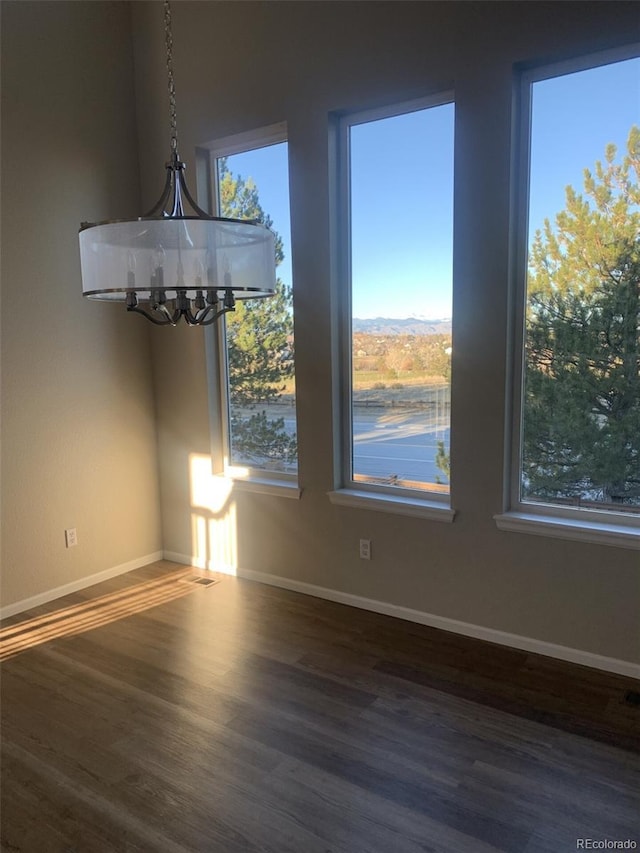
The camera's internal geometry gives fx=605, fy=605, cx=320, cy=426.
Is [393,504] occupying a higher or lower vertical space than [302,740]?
higher

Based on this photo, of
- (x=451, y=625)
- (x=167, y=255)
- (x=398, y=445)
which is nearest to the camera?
(x=167, y=255)

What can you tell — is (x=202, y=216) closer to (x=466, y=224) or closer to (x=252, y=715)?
(x=466, y=224)

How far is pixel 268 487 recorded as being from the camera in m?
3.58

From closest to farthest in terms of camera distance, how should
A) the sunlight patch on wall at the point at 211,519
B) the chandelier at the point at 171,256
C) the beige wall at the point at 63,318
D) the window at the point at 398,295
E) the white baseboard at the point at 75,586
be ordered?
the chandelier at the point at 171,256 → the window at the point at 398,295 → the beige wall at the point at 63,318 → the white baseboard at the point at 75,586 → the sunlight patch on wall at the point at 211,519

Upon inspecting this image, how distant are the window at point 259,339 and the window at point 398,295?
415 mm

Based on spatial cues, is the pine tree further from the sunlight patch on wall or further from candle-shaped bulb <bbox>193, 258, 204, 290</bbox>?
the sunlight patch on wall

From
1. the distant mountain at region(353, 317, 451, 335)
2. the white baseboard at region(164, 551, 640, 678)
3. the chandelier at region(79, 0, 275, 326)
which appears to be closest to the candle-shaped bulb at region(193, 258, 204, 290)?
the chandelier at region(79, 0, 275, 326)

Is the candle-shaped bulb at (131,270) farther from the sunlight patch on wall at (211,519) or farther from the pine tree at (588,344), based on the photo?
the sunlight patch on wall at (211,519)

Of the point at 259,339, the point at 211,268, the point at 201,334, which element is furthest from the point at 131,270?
the point at 201,334

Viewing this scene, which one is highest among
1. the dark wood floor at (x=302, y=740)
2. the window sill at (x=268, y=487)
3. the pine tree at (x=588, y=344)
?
the pine tree at (x=588, y=344)

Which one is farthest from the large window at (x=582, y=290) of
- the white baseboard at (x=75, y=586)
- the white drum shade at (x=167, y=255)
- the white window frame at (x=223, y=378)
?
the white baseboard at (x=75, y=586)

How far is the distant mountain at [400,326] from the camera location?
2984 millimetres

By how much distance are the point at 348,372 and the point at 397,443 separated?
18.4 inches

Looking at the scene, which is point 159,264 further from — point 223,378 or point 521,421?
point 223,378
